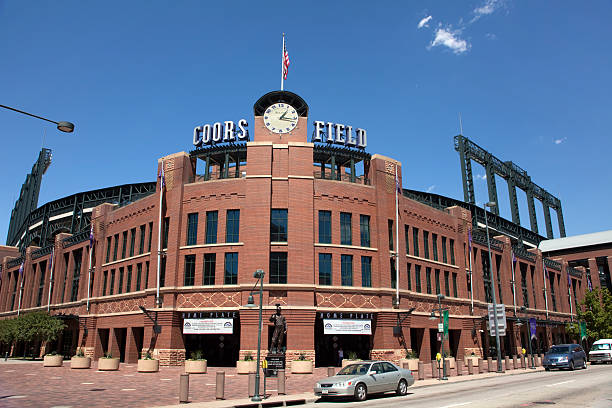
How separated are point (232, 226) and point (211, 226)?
6.41ft

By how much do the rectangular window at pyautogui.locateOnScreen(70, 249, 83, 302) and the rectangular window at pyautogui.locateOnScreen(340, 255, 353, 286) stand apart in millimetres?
32241

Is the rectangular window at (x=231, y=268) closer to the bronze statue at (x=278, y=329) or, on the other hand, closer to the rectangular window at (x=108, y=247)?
the bronze statue at (x=278, y=329)

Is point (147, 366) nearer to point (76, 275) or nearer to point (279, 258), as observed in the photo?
point (279, 258)

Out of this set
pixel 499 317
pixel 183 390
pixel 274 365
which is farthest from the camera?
pixel 499 317

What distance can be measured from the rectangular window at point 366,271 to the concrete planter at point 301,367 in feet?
29.7

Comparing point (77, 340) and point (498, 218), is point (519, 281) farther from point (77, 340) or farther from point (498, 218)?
point (77, 340)

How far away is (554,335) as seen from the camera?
69.1 meters

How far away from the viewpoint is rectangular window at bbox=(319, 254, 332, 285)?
38.1m

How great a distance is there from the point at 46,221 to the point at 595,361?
78678 millimetres

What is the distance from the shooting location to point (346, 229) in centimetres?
4000

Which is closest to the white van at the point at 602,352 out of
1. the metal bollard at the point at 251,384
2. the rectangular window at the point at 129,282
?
the metal bollard at the point at 251,384

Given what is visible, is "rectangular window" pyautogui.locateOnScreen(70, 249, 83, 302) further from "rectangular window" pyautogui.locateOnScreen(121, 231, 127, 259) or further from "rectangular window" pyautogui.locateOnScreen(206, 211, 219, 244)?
"rectangular window" pyautogui.locateOnScreen(206, 211, 219, 244)

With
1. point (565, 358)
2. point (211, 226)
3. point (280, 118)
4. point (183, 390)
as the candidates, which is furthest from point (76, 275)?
point (565, 358)

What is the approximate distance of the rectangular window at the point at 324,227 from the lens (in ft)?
128
